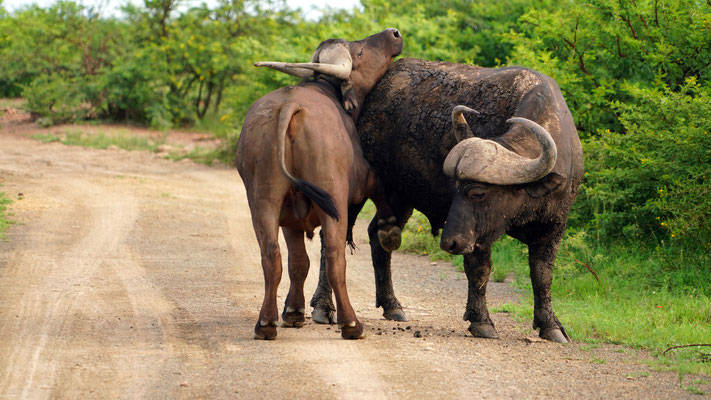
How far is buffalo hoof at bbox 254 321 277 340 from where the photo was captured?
632 cm

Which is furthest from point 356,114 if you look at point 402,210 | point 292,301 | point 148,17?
point 148,17

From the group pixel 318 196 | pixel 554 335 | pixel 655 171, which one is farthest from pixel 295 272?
pixel 655 171

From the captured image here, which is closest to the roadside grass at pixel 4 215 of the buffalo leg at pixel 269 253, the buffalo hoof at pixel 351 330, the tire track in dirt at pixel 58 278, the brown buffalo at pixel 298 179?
the tire track in dirt at pixel 58 278

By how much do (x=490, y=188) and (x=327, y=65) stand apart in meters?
1.89

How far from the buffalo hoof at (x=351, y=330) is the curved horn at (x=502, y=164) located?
4.25 feet

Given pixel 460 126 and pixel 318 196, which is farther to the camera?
pixel 460 126

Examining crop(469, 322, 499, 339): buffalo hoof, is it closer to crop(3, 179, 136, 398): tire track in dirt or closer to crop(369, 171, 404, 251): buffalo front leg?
crop(369, 171, 404, 251): buffalo front leg

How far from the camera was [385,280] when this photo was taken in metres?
7.69

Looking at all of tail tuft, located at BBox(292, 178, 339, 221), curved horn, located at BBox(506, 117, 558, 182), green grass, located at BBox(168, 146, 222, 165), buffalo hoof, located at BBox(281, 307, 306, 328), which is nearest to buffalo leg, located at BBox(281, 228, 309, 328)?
buffalo hoof, located at BBox(281, 307, 306, 328)

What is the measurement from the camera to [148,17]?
26234 millimetres

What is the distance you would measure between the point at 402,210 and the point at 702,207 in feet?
10.2

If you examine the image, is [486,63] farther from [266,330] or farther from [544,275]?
[266,330]

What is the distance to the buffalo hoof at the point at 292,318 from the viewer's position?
6938mm

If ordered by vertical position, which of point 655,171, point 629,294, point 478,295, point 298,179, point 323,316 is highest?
point 298,179
